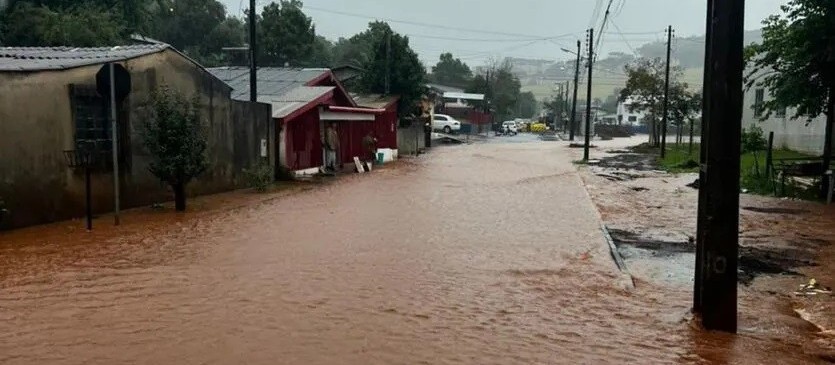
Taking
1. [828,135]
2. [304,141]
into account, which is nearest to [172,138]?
[304,141]

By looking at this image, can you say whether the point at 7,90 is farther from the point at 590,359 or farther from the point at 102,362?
the point at 590,359

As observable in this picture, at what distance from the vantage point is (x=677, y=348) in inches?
260

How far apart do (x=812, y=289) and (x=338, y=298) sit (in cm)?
558

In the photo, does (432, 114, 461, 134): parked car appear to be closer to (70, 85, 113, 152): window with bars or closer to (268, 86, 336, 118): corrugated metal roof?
(268, 86, 336, 118): corrugated metal roof

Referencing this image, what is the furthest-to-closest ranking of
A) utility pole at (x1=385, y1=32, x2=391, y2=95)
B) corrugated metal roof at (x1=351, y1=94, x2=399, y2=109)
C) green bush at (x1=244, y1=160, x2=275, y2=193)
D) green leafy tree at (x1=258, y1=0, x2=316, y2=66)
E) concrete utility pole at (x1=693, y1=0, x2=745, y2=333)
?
green leafy tree at (x1=258, y1=0, x2=316, y2=66), utility pole at (x1=385, y1=32, x2=391, y2=95), corrugated metal roof at (x1=351, y1=94, x2=399, y2=109), green bush at (x1=244, y1=160, x2=275, y2=193), concrete utility pole at (x1=693, y1=0, x2=745, y2=333)

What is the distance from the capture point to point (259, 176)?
20.2 meters

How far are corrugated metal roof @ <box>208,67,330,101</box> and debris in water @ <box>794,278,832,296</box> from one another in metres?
21.2

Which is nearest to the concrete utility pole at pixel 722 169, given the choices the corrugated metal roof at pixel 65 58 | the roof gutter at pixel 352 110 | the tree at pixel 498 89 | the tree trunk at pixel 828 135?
the corrugated metal roof at pixel 65 58

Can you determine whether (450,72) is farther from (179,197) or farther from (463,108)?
(179,197)

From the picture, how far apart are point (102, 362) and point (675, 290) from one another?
6.22 metres

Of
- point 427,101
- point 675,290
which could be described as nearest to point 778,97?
point 675,290

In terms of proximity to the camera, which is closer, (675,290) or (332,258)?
(675,290)

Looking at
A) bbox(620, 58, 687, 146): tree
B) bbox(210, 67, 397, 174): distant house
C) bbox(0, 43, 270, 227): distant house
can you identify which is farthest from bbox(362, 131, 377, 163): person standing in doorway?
bbox(620, 58, 687, 146): tree

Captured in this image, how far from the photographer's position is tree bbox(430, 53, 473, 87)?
389 feet
